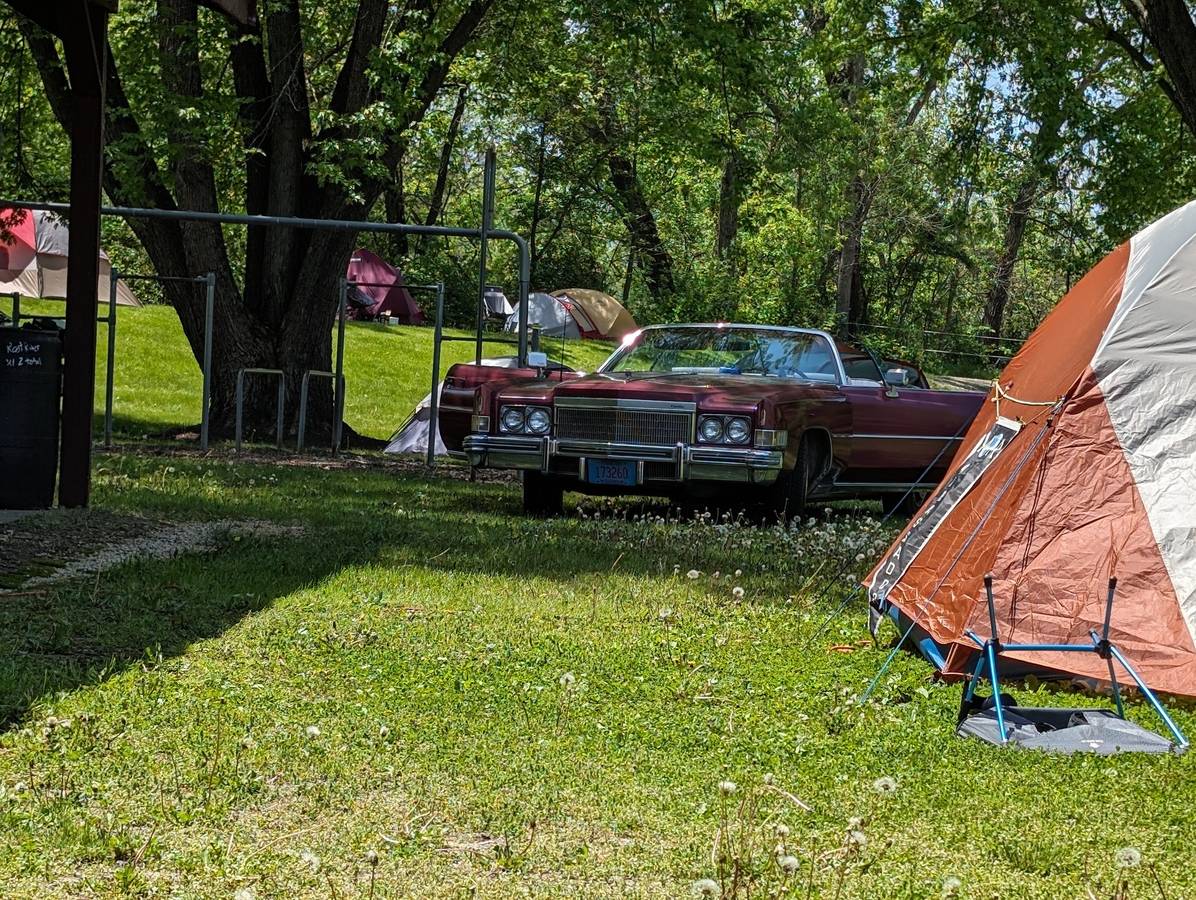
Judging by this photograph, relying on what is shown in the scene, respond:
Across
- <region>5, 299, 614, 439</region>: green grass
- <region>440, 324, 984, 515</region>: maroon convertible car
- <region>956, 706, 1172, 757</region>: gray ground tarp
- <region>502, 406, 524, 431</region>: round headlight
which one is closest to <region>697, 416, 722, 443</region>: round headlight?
<region>440, 324, 984, 515</region>: maroon convertible car

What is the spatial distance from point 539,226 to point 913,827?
117 ft

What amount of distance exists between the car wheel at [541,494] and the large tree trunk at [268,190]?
18.4 ft

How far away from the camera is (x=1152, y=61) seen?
67.7 ft

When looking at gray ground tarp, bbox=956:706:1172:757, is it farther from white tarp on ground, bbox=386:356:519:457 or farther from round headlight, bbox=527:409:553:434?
white tarp on ground, bbox=386:356:519:457

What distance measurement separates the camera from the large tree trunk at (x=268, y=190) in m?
16.0

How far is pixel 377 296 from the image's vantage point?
36781 mm

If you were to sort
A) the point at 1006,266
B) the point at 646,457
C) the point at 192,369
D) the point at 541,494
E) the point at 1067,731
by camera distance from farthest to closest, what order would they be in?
the point at 1006,266 < the point at 192,369 < the point at 541,494 < the point at 646,457 < the point at 1067,731

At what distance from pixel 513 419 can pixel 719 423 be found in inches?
59.2

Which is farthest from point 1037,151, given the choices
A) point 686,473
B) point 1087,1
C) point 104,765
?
point 104,765

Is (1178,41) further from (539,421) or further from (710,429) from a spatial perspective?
(539,421)

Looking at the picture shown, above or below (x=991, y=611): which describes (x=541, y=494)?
below

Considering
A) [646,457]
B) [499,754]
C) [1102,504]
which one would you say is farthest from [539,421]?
[499,754]

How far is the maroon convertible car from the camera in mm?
10547

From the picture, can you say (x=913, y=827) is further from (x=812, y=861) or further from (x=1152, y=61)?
(x=1152, y=61)
